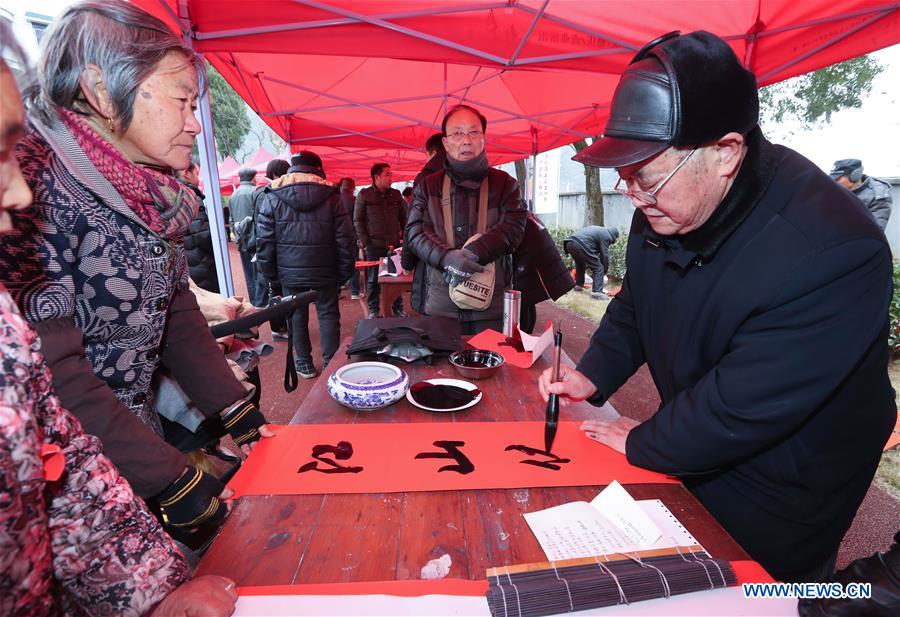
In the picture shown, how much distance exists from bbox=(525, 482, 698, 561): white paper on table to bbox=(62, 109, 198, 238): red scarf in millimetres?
1031

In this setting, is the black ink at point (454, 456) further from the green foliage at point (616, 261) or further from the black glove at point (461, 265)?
the green foliage at point (616, 261)

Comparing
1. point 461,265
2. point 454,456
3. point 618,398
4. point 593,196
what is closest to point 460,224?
point 461,265

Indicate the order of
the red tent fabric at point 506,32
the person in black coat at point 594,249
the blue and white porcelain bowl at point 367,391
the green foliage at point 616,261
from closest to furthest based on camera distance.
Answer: the blue and white porcelain bowl at point 367,391
the red tent fabric at point 506,32
the person in black coat at point 594,249
the green foliage at point 616,261

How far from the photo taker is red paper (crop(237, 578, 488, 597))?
0.72m

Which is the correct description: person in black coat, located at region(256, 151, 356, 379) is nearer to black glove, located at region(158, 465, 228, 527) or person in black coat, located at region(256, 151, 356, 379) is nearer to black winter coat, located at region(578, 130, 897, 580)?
black glove, located at region(158, 465, 228, 527)

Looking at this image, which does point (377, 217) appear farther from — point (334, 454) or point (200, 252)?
point (334, 454)

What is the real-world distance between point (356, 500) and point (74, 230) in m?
0.76

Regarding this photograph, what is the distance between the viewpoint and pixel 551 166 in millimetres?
15406

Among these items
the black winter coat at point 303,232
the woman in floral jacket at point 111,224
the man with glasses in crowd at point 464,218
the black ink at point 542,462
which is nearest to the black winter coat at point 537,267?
the man with glasses in crowd at point 464,218

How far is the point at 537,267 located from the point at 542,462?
8.72ft

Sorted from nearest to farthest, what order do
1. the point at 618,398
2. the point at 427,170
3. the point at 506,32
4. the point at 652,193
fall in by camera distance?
the point at 652,193 → the point at 506,32 → the point at 427,170 → the point at 618,398

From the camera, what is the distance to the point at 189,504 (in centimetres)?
90

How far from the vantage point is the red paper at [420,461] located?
40.0 inches

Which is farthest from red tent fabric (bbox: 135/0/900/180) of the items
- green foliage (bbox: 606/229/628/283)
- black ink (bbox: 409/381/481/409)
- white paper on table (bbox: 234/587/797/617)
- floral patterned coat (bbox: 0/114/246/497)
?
green foliage (bbox: 606/229/628/283)
